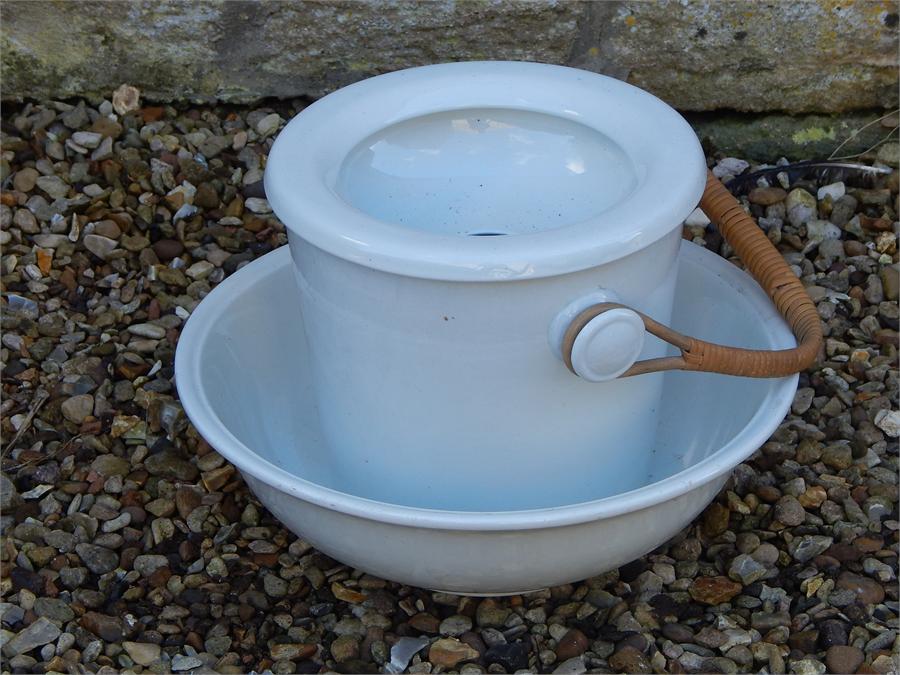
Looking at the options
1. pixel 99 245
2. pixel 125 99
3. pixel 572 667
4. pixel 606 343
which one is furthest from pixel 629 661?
pixel 125 99

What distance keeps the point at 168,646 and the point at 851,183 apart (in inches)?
55.4

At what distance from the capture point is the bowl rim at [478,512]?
1175 mm

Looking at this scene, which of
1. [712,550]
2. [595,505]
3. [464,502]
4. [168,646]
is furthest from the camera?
[712,550]

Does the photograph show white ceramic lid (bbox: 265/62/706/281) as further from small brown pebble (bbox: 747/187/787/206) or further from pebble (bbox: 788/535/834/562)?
small brown pebble (bbox: 747/187/787/206)

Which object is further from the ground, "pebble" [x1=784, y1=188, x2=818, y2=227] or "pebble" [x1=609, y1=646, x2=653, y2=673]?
"pebble" [x1=784, y1=188, x2=818, y2=227]

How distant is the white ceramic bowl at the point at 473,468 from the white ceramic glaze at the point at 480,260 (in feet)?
0.14

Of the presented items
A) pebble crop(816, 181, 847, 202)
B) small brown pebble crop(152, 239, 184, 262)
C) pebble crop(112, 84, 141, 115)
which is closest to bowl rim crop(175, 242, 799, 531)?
small brown pebble crop(152, 239, 184, 262)

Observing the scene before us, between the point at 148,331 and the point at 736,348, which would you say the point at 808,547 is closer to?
the point at 736,348

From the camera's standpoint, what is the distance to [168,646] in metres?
1.44

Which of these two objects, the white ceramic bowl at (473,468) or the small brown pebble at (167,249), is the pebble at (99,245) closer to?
the small brown pebble at (167,249)

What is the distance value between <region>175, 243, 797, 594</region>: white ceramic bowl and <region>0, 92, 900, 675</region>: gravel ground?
0.12 m

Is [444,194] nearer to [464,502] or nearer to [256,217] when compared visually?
[464,502]

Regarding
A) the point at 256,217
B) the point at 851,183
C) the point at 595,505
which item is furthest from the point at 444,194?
the point at 851,183

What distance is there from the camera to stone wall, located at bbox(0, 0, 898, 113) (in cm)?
208
